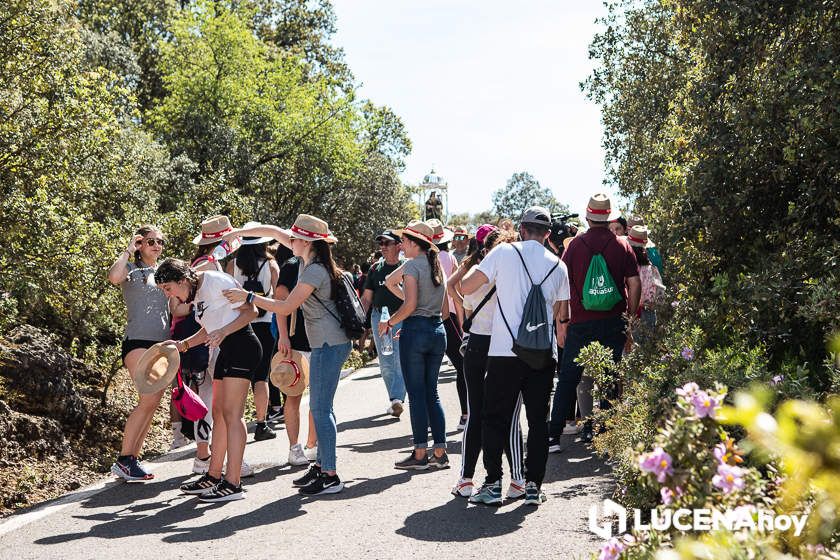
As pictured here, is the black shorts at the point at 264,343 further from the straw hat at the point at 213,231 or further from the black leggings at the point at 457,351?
the black leggings at the point at 457,351

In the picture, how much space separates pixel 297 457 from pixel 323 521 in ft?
6.94

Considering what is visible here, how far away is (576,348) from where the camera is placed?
858cm

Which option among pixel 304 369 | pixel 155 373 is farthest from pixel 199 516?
pixel 304 369

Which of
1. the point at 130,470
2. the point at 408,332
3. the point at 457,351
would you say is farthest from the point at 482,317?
the point at 130,470

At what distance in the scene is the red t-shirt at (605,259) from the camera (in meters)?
8.50

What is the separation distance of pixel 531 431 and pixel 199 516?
8.08 feet

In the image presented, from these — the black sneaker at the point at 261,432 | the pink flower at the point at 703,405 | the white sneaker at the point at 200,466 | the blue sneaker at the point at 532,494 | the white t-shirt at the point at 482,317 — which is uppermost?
the white t-shirt at the point at 482,317

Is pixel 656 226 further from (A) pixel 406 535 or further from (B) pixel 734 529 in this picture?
(B) pixel 734 529

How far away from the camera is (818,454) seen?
1271mm

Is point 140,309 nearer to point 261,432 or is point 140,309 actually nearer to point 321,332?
point 321,332

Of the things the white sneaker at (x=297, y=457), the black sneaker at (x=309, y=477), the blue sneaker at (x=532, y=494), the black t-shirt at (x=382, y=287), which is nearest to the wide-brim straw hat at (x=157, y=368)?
the black sneaker at (x=309, y=477)

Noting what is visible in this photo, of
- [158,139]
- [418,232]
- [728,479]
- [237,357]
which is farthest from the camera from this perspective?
[158,139]

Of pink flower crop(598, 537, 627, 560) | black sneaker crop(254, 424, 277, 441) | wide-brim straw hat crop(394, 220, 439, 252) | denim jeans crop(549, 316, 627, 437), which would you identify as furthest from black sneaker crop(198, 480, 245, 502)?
pink flower crop(598, 537, 627, 560)

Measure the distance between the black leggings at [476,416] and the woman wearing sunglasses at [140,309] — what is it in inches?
106
